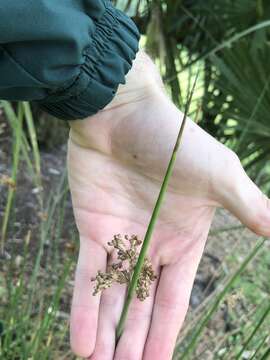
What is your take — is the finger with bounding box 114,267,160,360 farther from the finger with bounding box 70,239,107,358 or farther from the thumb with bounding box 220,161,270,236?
the thumb with bounding box 220,161,270,236

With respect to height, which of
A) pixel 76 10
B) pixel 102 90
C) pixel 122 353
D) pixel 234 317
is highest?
pixel 76 10

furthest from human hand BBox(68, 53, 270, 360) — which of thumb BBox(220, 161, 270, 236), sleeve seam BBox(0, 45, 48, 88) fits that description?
sleeve seam BBox(0, 45, 48, 88)

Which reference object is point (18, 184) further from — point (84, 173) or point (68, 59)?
point (68, 59)

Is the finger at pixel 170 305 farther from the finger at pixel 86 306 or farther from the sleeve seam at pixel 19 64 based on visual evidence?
the sleeve seam at pixel 19 64

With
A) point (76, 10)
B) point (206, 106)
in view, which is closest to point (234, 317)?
point (206, 106)

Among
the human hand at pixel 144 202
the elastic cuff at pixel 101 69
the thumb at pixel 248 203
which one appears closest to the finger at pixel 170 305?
the human hand at pixel 144 202

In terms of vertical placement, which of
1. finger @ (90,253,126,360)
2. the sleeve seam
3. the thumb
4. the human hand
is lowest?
finger @ (90,253,126,360)
